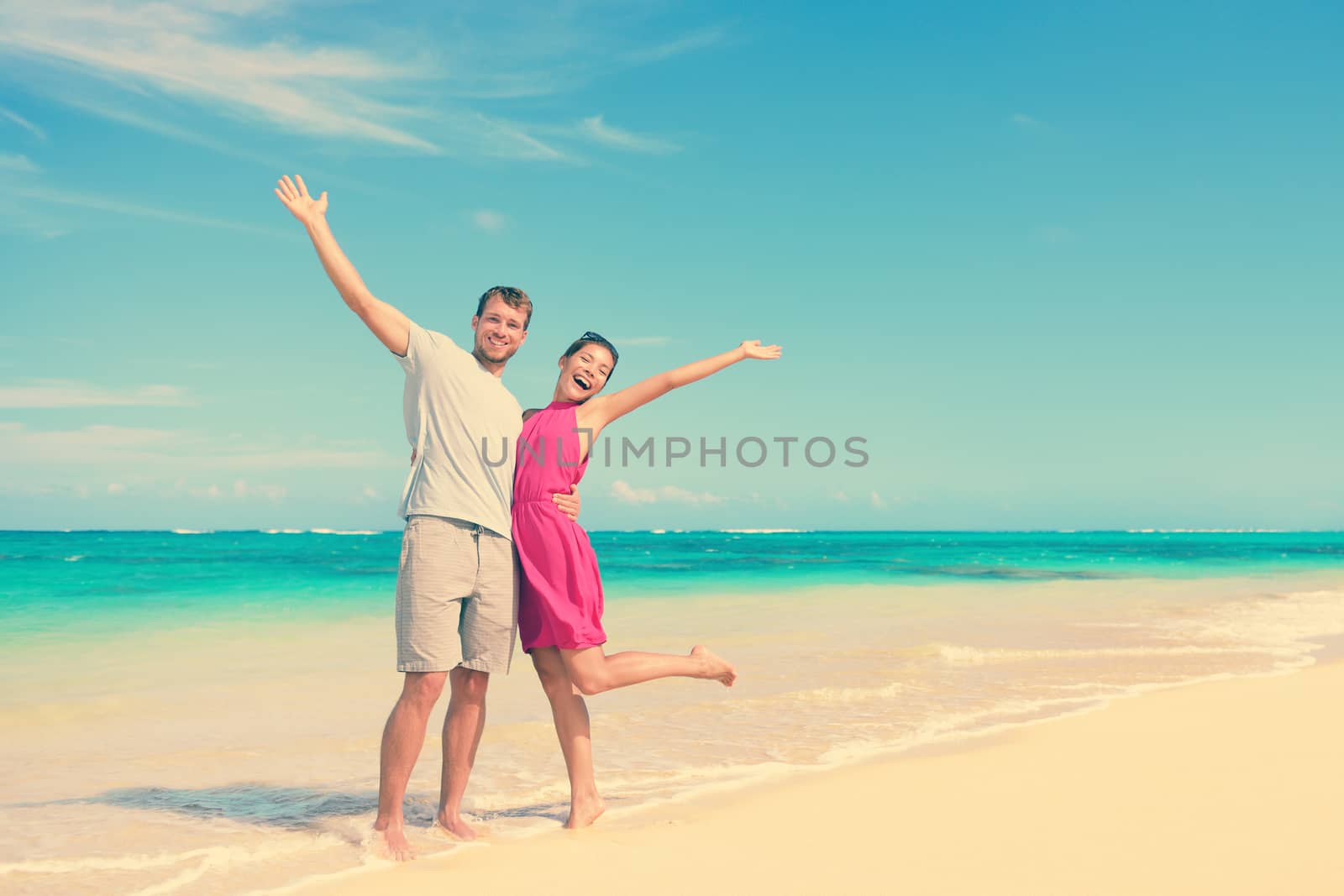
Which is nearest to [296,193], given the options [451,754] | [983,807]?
[451,754]

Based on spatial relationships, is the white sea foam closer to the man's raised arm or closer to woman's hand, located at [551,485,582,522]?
woman's hand, located at [551,485,582,522]

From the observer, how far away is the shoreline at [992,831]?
3.05m

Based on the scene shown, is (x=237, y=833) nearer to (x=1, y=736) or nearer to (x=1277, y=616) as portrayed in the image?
(x=1, y=736)

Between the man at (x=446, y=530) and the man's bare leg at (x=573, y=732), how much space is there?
222mm

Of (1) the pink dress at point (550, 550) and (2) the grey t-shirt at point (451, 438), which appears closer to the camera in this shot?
(2) the grey t-shirt at point (451, 438)

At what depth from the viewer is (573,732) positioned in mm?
3803

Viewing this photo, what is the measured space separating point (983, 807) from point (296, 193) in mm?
3593

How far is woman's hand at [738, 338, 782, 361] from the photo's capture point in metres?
3.95

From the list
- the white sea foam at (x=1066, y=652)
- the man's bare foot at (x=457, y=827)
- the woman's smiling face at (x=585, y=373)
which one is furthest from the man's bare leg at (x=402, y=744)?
the white sea foam at (x=1066, y=652)

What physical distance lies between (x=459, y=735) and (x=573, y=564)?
0.85 meters

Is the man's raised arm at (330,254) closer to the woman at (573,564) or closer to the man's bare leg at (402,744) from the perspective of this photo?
the woman at (573,564)

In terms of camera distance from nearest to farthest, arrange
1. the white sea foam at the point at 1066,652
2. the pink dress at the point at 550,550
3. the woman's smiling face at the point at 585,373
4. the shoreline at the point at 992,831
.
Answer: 1. the shoreline at the point at 992,831
2. the pink dress at the point at 550,550
3. the woman's smiling face at the point at 585,373
4. the white sea foam at the point at 1066,652

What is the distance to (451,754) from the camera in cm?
371

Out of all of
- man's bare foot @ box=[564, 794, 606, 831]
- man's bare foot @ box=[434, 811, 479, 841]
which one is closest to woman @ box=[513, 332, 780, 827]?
man's bare foot @ box=[564, 794, 606, 831]
